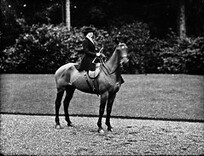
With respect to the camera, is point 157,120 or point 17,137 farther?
point 157,120

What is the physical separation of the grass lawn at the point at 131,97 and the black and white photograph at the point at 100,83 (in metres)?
0.03

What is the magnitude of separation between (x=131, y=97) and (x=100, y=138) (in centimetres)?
588

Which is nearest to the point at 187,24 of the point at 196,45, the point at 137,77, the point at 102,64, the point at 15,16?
the point at 196,45

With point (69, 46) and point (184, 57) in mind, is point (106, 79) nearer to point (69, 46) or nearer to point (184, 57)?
point (69, 46)

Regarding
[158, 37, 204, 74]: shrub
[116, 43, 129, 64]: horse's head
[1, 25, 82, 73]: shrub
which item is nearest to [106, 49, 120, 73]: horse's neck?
[116, 43, 129, 64]: horse's head

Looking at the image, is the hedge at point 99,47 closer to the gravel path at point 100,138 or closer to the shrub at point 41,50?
the shrub at point 41,50

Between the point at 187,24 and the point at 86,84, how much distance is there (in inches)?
720

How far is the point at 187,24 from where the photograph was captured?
2431 centimetres

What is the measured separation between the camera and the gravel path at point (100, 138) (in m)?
6.32

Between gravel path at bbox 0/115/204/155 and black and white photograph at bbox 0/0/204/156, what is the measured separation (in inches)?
0.8

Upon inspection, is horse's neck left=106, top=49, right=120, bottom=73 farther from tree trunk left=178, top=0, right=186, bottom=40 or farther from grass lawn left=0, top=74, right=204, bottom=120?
tree trunk left=178, top=0, right=186, bottom=40

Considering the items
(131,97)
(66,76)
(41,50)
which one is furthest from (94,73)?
(41,50)

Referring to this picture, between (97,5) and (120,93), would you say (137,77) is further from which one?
(97,5)

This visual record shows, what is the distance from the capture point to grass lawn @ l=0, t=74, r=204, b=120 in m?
10.9
